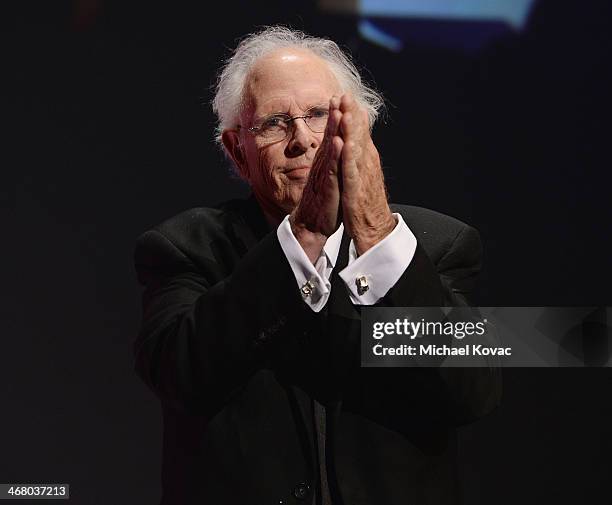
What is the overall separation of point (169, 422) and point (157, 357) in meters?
0.16

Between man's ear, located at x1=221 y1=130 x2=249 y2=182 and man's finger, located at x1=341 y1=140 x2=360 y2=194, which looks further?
man's ear, located at x1=221 y1=130 x2=249 y2=182

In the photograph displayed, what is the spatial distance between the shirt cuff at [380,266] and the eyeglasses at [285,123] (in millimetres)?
354

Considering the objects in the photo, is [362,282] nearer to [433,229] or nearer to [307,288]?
[307,288]

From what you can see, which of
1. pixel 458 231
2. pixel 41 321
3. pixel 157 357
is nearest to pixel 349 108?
pixel 458 231

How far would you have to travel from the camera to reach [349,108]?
1.48 metres

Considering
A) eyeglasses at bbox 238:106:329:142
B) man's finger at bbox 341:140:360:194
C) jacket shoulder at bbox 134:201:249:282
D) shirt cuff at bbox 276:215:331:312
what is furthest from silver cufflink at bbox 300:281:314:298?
eyeglasses at bbox 238:106:329:142

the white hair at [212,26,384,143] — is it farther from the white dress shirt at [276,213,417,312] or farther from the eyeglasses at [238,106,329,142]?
the white dress shirt at [276,213,417,312]

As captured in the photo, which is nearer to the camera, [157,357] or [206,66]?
[157,357]

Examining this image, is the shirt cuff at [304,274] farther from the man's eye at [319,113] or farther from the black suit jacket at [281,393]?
the man's eye at [319,113]

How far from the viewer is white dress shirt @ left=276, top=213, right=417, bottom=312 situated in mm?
1456

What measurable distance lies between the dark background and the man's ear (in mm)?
188

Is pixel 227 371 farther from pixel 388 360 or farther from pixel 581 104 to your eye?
pixel 581 104

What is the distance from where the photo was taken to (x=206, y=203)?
6.86 ft

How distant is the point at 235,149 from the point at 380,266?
553 mm
